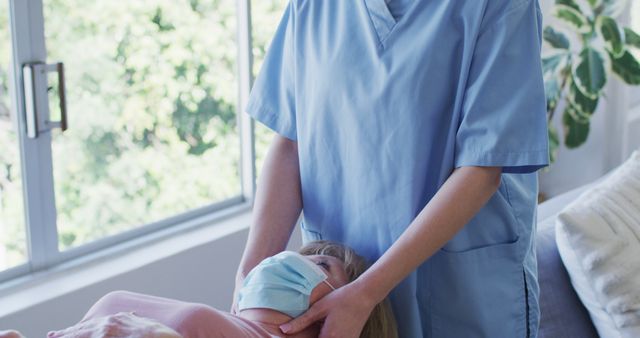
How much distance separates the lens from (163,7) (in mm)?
2617

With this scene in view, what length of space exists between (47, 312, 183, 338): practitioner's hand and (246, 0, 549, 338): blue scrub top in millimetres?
485

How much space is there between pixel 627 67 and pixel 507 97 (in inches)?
84.7

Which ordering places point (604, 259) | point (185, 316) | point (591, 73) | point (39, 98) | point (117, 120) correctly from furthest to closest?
point (591, 73), point (117, 120), point (39, 98), point (604, 259), point (185, 316)

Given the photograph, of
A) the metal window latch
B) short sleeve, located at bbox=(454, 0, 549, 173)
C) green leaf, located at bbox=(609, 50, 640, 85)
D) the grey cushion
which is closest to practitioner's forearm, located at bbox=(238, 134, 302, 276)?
short sleeve, located at bbox=(454, 0, 549, 173)

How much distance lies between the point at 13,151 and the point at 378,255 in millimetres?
1121

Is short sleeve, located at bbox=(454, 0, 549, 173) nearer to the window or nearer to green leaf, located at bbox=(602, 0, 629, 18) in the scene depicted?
the window

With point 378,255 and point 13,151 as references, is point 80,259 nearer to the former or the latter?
point 13,151

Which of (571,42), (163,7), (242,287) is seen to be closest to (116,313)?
(242,287)

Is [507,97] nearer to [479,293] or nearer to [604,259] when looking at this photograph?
[479,293]

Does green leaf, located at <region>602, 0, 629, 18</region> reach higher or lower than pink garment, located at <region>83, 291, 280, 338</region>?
higher

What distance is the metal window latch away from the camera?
2.12 metres

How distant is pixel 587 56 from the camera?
3.28 m

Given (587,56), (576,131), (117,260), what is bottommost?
(117,260)

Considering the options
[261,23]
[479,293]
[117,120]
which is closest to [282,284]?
[479,293]
